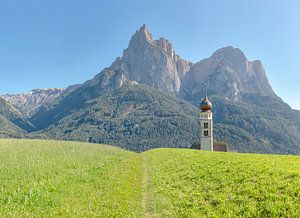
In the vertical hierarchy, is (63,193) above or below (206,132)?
below

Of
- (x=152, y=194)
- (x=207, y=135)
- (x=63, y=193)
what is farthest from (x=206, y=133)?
(x=63, y=193)

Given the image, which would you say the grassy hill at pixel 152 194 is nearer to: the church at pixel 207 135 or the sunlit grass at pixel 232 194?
the sunlit grass at pixel 232 194

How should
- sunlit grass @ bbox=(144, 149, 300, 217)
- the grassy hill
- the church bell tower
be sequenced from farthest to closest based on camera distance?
the church bell tower < the grassy hill < sunlit grass @ bbox=(144, 149, 300, 217)

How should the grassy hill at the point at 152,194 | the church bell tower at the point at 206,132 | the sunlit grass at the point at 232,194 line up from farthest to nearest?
the church bell tower at the point at 206,132, the grassy hill at the point at 152,194, the sunlit grass at the point at 232,194

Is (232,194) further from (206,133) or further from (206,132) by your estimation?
(206,132)

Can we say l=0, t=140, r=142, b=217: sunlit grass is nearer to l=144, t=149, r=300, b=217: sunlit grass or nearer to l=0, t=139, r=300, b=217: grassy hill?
l=0, t=139, r=300, b=217: grassy hill

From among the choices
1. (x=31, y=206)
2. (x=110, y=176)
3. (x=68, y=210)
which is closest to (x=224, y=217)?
(x=68, y=210)

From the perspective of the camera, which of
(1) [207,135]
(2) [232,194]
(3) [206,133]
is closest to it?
(2) [232,194]

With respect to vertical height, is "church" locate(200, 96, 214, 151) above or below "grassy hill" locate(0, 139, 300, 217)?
above

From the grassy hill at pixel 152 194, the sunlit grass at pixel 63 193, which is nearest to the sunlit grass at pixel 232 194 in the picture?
the grassy hill at pixel 152 194

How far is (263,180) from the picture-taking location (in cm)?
1655

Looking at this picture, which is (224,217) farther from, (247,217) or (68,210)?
(68,210)

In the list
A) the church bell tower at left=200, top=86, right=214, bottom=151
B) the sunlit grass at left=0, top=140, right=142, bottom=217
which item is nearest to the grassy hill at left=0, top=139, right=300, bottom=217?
the sunlit grass at left=0, top=140, right=142, bottom=217

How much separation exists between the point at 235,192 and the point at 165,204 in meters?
4.42
